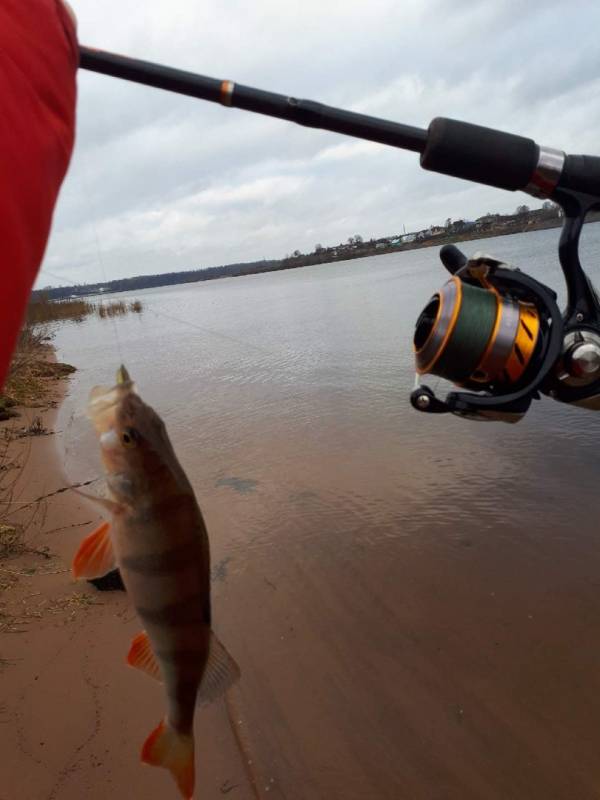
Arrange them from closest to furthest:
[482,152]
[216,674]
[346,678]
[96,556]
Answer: [96,556] → [216,674] → [482,152] → [346,678]

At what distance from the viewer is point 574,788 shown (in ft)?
8.14

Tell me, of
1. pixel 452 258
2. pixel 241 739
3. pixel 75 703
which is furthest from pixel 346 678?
pixel 452 258

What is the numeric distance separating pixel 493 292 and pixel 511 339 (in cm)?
21

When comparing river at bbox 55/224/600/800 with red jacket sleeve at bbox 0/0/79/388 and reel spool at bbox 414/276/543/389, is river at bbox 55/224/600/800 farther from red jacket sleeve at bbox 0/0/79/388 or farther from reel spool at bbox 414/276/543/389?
red jacket sleeve at bbox 0/0/79/388

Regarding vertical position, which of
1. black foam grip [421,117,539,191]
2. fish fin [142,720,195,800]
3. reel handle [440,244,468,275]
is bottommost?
fish fin [142,720,195,800]

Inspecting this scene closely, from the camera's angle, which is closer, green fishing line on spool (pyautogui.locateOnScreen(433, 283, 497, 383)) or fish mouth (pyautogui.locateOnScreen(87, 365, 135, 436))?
fish mouth (pyautogui.locateOnScreen(87, 365, 135, 436))

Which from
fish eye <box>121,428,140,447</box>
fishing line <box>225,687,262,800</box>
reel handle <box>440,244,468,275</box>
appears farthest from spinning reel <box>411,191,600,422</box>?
fishing line <box>225,687,262,800</box>

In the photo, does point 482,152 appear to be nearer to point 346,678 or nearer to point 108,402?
point 108,402

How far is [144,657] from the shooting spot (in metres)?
1.48

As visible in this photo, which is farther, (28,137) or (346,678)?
(346,678)

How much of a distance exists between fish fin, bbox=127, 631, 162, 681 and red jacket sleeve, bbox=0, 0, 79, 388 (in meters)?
0.83

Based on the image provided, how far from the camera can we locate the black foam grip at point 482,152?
97.4 inches

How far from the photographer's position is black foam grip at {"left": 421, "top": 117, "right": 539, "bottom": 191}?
2.47 m

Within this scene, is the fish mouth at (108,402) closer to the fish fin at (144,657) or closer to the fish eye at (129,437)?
the fish eye at (129,437)
